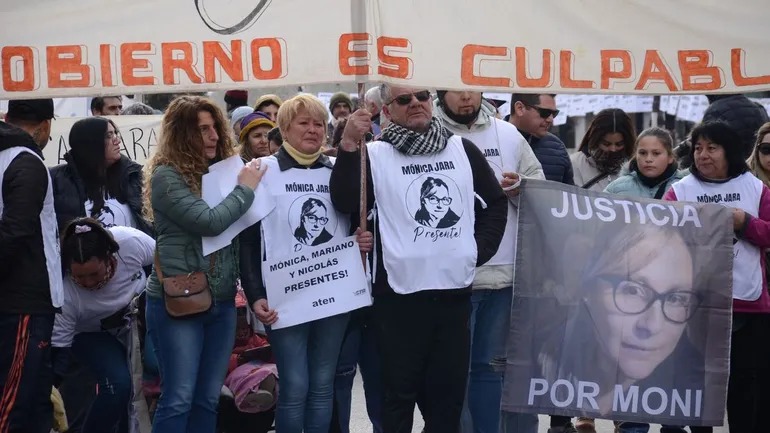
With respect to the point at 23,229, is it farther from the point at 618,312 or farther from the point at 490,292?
the point at 618,312

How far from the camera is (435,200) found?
600 centimetres

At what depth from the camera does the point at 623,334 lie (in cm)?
639

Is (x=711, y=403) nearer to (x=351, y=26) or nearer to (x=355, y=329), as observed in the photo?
(x=355, y=329)

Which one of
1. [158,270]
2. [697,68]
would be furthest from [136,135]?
[697,68]

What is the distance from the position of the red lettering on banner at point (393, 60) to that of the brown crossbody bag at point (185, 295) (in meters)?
1.35

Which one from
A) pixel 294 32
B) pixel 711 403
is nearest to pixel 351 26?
pixel 294 32

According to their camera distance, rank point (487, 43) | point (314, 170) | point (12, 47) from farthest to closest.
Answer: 1. point (314, 170)
2. point (487, 43)
3. point (12, 47)

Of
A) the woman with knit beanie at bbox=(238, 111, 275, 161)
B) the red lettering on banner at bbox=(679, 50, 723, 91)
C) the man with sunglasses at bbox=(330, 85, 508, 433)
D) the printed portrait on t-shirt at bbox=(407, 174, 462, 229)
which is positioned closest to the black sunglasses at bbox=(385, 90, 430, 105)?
the man with sunglasses at bbox=(330, 85, 508, 433)

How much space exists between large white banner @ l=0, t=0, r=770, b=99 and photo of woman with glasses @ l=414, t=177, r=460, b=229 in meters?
0.48

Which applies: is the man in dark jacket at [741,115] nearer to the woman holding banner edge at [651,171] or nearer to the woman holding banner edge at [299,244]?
the woman holding banner edge at [651,171]

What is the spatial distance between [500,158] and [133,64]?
2.08 meters

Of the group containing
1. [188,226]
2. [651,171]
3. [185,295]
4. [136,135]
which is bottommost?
[185,295]

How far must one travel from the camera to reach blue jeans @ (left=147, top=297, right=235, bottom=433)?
614 centimetres

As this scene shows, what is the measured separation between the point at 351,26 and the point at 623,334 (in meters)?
2.07
